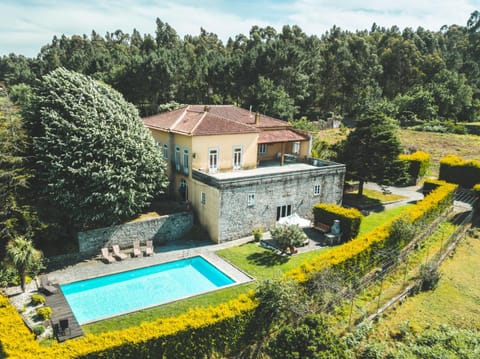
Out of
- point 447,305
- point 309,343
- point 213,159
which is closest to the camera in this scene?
point 309,343

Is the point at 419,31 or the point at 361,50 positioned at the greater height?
the point at 419,31

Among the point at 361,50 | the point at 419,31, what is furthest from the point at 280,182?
the point at 419,31

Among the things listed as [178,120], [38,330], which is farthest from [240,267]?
[178,120]

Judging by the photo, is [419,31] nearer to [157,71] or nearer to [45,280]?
[157,71]

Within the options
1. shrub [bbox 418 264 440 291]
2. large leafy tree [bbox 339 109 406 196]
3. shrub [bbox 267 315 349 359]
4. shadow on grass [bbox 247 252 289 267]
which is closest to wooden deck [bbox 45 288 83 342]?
shrub [bbox 267 315 349 359]

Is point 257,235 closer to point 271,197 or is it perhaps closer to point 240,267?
point 271,197

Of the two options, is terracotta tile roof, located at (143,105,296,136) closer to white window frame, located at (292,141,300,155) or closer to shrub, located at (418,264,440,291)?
white window frame, located at (292,141,300,155)

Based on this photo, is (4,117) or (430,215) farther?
(430,215)
